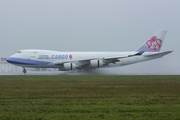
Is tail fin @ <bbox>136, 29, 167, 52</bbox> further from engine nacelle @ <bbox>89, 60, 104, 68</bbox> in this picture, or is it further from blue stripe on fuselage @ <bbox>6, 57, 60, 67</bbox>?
blue stripe on fuselage @ <bbox>6, 57, 60, 67</bbox>

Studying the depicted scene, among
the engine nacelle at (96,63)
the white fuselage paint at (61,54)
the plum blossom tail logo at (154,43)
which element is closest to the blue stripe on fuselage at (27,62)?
the white fuselage paint at (61,54)

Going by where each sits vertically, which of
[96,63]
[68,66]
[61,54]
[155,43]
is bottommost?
[68,66]

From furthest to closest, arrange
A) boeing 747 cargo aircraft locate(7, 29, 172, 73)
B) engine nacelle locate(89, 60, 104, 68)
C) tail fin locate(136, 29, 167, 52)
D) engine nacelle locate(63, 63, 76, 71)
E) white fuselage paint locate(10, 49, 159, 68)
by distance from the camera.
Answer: tail fin locate(136, 29, 167, 52) < white fuselage paint locate(10, 49, 159, 68) < boeing 747 cargo aircraft locate(7, 29, 172, 73) < engine nacelle locate(89, 60, 104, 68) < engine nacelle locate(63, 63, 76, 71)

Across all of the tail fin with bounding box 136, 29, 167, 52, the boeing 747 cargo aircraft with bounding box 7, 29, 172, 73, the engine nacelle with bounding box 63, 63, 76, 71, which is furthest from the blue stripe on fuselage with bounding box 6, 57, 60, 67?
the tail fin with bounding box 136, 29, 167, 52

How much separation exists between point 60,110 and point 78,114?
0.65m

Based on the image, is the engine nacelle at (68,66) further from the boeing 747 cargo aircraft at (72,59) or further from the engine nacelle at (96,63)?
the engine nacelle at (96,63)

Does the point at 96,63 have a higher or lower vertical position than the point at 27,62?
lower

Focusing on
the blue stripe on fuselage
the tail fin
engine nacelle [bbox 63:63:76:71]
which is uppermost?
the tail fin

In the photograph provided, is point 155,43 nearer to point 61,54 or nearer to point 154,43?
point 154,43

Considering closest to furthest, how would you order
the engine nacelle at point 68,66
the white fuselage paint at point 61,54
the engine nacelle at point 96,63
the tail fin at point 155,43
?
the engine nacelle at point 68,66, the engine nacelle at point 96,63, the white fuselage paint at point 61,54, the tail fin at point 155,43

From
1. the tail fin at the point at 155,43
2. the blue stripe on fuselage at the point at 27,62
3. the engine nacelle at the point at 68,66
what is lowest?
the engine nacelle at the point at 68,66

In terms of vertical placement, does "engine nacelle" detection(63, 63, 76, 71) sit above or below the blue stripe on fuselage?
below

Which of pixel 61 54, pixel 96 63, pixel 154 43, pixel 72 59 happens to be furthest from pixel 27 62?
pixel 154 43

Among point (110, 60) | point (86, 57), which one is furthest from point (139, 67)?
point (86, 57)
